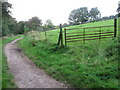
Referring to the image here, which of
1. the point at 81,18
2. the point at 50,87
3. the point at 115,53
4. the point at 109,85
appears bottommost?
the point at 50,87

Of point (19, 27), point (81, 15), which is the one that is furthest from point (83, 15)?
point (19, 27)

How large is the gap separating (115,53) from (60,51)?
394 cm

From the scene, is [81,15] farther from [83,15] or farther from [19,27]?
[19,27]

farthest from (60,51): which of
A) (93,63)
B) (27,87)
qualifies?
(27,87)

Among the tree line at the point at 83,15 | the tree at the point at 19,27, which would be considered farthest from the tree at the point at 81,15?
the tree at the point at 19,27

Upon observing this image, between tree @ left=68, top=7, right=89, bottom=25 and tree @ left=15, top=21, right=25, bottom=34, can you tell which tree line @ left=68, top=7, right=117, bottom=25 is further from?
→ tree @ left=15, top=21, right=25, bottom=34

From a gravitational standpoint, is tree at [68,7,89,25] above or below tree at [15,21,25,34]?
above

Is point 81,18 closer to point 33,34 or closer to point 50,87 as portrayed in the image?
point 33,34

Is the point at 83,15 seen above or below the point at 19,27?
above

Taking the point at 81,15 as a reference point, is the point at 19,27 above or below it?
below

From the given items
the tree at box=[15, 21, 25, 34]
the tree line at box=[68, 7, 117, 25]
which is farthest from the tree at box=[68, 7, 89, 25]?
the tree at box=[15, 21, 25, 34]

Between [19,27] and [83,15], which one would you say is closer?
[19,27]

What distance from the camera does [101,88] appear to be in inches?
129

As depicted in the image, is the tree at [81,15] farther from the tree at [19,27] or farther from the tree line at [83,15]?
the tree at [19,27]
